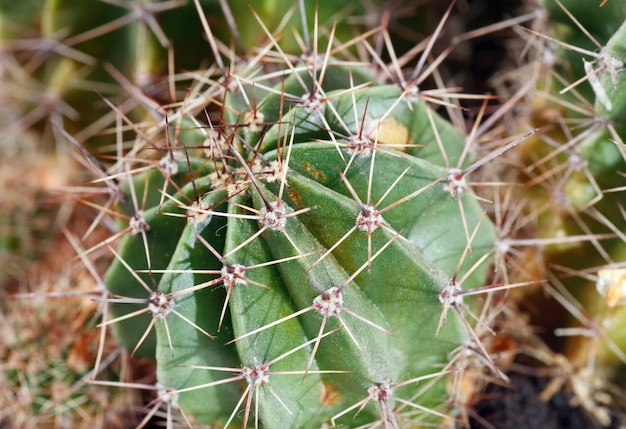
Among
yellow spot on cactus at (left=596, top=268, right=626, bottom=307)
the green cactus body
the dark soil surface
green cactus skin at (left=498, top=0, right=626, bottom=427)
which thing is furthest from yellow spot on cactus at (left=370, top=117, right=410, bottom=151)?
the dark soil surface

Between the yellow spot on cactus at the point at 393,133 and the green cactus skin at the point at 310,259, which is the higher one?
the yellow spot on cactus at the point at 393,133

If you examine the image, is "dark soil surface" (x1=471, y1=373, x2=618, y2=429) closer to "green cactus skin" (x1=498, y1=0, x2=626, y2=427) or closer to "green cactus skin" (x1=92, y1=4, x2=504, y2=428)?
"green cactus skin" (x1=498, y1=0, x2=626, y2=427)

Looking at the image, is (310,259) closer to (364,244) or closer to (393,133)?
(364,244)

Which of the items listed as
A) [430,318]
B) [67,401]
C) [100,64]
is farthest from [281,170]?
[100,64]

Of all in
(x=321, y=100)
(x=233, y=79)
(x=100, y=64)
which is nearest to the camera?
(x=321, y=100)

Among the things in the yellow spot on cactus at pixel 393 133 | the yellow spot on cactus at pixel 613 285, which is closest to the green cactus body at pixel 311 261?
the yellow spot on cactus at pixel 393 133

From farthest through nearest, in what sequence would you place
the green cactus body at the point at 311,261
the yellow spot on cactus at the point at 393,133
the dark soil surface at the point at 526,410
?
the dark soil surface at the point at 526,410, the yellow spot on cactus at the point at 393,133, the green cactus body at the point at 311,261

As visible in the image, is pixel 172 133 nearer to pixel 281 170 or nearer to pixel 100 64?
pixel 281 170

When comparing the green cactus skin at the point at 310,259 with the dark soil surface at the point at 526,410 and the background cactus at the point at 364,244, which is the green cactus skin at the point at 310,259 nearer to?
the background cactus at the point at 364,244
